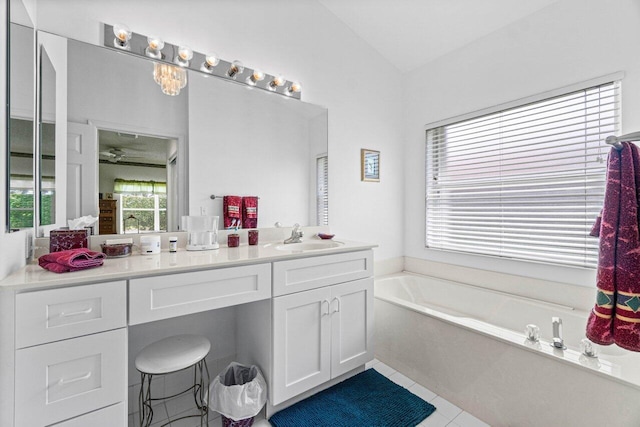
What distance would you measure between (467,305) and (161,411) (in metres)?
2.35

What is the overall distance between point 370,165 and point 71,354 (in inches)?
95.3

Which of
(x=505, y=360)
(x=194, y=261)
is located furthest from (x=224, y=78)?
(x=505, y=360)

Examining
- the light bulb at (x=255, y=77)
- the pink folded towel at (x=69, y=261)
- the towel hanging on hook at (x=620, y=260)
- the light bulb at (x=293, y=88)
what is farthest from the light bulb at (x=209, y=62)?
the towel hanging on hook at (x=620, y=260)

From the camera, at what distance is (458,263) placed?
267cm

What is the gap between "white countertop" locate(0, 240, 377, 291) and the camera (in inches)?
40.1

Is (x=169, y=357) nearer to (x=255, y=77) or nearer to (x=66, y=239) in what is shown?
(x=66, y=239)

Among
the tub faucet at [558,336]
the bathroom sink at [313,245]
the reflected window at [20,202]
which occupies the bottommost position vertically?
the tub faucet at [558,336]

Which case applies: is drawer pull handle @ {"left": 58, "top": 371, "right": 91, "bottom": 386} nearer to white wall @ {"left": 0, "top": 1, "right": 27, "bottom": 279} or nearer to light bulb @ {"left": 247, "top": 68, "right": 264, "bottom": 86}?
white wall @ {"left": 0, "top": 1, "right": 27, "bottom": 279}

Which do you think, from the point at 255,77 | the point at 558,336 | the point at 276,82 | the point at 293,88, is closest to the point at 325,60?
the point at 293,88

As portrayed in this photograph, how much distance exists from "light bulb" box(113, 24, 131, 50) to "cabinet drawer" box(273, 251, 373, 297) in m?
1.50

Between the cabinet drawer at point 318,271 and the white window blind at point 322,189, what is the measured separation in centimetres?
60

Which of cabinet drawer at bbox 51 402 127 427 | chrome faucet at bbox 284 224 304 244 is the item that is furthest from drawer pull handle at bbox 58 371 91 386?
chrome faucet at bbox 284 224 304 244

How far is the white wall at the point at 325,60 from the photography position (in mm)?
1671

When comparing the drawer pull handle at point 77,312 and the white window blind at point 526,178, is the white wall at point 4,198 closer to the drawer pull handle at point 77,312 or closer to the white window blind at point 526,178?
the drawer pull handle at point 77,312
